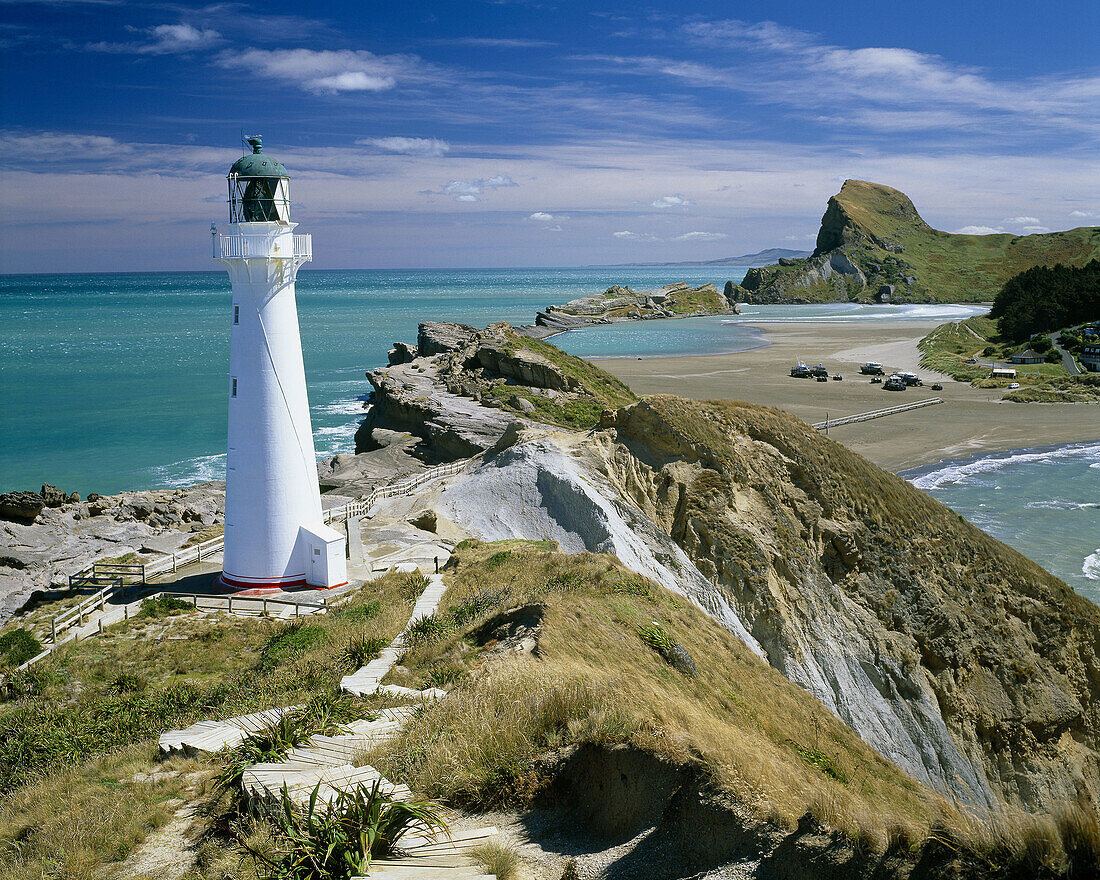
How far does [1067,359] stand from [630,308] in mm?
86278

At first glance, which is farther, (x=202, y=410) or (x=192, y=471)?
(x=202, y=410)

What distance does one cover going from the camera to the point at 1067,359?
83.2 metres

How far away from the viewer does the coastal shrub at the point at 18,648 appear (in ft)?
51.0

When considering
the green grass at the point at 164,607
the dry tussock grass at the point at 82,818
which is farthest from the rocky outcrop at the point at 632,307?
the dry tussock grass at the point at 82,818

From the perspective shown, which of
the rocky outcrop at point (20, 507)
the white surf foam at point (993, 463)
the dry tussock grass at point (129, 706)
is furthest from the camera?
the white surf foam at point (993, 463)

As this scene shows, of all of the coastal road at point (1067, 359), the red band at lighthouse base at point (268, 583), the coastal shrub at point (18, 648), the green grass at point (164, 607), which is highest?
the coastal road at point (1067, 359)

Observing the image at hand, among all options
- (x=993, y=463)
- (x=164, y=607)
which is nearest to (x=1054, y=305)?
(x=993, y=463)

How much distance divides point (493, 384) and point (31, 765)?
47.9 meters

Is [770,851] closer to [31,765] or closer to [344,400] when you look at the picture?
[31,765]

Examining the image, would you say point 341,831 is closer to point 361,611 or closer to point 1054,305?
point 361,611

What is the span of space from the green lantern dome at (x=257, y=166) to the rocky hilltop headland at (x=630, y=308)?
103 meters

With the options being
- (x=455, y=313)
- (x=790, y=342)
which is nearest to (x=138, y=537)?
(x=790, y=342)

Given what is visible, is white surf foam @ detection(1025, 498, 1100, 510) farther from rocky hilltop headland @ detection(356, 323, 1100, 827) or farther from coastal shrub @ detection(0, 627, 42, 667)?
coastal shrub @ detection(0, 627, 42, 667)

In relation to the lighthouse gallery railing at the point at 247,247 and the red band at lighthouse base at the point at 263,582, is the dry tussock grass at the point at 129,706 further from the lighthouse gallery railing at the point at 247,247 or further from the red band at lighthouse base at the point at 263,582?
the lighthouse gallery railing at the point at 247,247
